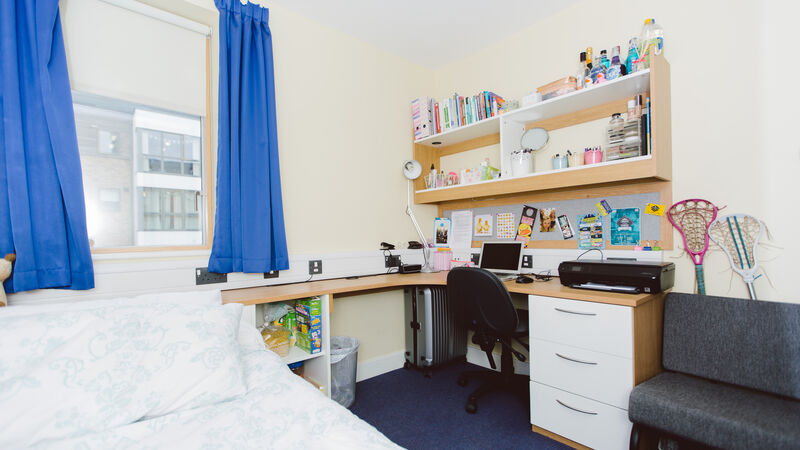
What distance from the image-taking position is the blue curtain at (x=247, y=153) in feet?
6.77

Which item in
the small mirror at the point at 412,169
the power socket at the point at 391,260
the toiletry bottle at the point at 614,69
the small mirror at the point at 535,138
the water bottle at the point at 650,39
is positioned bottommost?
the power socket at the point at 391,260

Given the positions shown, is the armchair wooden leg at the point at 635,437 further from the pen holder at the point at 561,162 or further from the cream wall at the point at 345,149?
the cream wall at the point at 345,149

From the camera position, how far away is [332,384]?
7.23ft

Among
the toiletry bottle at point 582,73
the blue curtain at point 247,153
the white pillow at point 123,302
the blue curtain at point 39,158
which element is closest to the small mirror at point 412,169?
the blue curtain at point 247,153

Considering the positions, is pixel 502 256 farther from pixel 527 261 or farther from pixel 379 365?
pixel 379 365

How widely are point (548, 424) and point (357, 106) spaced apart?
8.15 feet

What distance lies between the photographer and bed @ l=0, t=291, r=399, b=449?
0.86 meters

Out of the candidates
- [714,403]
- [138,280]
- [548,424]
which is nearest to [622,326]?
[714,403]

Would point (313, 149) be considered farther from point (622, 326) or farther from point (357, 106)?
point (622, 326)

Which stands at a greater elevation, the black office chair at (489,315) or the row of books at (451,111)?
the row of books at (451,111)

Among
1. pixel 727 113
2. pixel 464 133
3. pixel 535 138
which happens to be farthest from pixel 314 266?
pixel 727 113

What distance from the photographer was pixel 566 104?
226cm

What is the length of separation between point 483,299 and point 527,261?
748 mm

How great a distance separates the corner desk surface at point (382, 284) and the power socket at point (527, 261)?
0.90 ft
